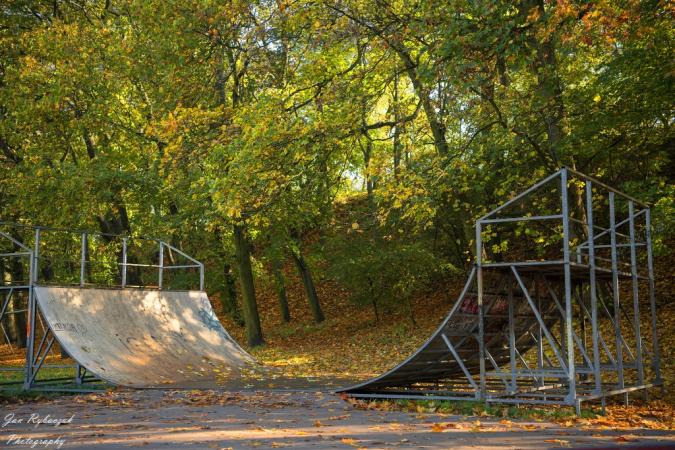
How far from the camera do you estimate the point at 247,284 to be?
77.4 feet

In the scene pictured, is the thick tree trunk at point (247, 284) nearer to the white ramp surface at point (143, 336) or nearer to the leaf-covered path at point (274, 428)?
the white ramp surface at point (143, 336)

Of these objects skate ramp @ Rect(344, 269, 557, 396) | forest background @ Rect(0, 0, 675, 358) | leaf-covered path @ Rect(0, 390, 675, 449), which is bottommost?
leaf-covered path @ Rect(0, 390, 675, 449)

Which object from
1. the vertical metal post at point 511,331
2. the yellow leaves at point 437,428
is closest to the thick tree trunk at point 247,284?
the vertical metal post at point 511,331

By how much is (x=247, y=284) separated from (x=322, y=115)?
9.74m

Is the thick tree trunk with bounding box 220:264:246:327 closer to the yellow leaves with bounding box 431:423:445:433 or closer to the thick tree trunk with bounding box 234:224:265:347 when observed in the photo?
the thick tree trunk with bounding box 234:224:265:347

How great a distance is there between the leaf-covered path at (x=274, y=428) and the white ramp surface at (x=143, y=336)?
2574 mm

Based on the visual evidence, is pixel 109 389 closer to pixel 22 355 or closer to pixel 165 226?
pixel 165 226

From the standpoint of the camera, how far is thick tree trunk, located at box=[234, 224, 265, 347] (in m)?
23.3

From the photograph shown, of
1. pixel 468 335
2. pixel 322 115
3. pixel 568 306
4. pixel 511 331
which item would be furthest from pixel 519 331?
pixel 322 115

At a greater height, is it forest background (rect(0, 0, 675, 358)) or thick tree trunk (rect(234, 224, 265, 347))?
forest background (rect(0, 0, 675, 358))

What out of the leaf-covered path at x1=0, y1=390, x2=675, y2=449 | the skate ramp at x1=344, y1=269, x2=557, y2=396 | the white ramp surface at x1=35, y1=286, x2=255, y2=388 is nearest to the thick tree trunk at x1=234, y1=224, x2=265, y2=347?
the white ramp surface at x1=35, y1=286, x2=255, y2=388

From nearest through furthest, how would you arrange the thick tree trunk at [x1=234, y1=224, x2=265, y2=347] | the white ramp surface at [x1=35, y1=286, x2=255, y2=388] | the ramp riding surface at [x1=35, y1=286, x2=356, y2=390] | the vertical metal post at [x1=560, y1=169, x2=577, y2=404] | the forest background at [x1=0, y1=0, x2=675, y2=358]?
the vertical metal post at [x1=560, y1=169, x2=577, y2=404], the ramp riding surface at [x1=35, y1=286, x2=356, y2=390], the white ramp surface at [x1=35, y1=286, x2=255, y2=388], the forest background at [x1=0, y1=0, x2=675, y2=358], the thick tree trunk at [x1=234, y1=224, x2=265, y2=347]

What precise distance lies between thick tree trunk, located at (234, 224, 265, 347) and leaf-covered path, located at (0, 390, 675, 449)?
12832 millimetres

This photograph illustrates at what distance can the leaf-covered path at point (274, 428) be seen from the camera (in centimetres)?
677
